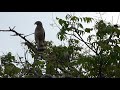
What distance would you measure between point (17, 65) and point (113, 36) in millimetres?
1830

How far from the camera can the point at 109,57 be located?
4957 mm

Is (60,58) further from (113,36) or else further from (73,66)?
(113,36)

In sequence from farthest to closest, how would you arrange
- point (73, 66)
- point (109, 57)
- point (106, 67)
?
point (73, 66), point (106, 67), point (109, 57)
